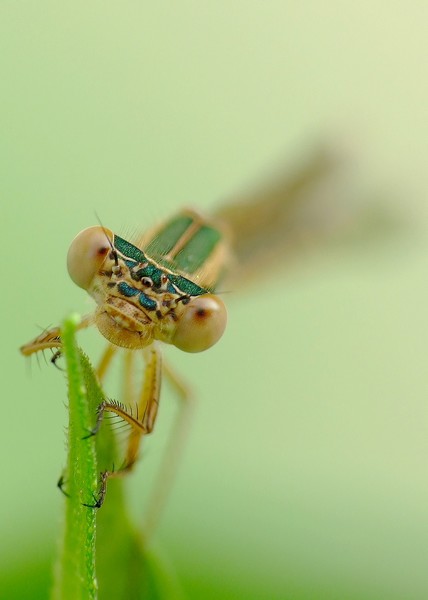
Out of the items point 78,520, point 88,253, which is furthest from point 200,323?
point 78,520

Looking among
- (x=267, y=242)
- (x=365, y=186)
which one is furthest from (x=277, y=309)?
(x=267, y=242)

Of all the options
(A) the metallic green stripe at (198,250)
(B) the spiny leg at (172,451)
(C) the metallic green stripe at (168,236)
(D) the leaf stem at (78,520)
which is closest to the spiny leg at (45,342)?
(C) the metallic green stripe at (168,236)

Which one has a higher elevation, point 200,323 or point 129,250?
point 129,250

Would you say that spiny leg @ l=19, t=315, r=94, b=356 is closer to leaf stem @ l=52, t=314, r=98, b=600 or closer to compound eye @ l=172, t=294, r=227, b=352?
compound eye @ l=172, t=294, r=227, b=352

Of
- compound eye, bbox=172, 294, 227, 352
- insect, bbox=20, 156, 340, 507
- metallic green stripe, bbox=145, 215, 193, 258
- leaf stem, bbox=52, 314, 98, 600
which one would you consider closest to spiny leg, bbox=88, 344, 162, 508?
insect, bbox=20, 156, 340, 507

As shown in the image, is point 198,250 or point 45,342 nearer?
point 45,342

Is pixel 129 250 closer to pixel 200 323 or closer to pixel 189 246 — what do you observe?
pixel 200 323
